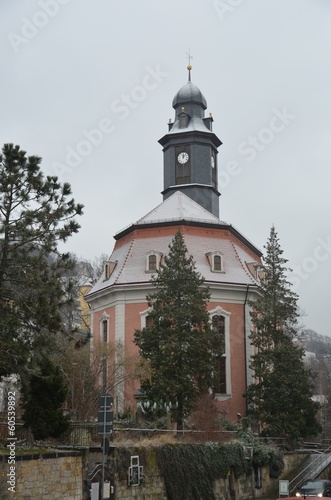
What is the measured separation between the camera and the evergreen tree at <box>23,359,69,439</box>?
17.0 metres

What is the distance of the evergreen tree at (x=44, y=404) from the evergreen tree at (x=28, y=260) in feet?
3.37

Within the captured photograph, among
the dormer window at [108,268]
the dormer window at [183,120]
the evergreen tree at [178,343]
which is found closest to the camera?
the evergreen tree at [178,343]

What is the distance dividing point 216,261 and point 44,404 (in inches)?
873

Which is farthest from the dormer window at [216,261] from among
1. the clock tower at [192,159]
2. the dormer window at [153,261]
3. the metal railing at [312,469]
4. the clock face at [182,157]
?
the metal railing at [312,469]

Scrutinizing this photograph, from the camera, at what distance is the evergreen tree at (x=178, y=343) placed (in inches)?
1090

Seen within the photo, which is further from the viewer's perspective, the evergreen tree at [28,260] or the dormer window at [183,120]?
the dormer window at [183,120]

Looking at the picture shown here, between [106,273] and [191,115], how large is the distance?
48.8ft

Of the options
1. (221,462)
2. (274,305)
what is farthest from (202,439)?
(274,305)

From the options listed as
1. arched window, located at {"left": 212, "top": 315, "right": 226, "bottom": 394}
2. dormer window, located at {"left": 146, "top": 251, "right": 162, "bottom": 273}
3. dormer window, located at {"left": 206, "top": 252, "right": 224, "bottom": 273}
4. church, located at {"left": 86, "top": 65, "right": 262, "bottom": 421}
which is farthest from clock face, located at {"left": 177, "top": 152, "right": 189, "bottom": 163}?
arched window, located at {"left": 212, "top": 315, "right": 226, "bottom": 394}

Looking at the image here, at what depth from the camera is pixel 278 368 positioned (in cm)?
3091

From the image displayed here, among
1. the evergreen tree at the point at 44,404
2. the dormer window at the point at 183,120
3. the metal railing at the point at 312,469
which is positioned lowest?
the metal railing at the point at 312,469

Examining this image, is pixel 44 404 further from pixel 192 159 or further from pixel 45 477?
pixel 192 159

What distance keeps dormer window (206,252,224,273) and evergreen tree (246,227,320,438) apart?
4511 millimetres

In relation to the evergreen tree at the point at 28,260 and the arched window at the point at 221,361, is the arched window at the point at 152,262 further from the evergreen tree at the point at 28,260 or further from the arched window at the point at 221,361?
the evergreen tree at the point at 28,260
